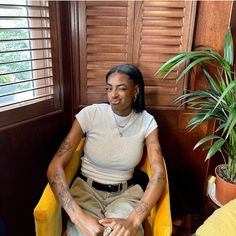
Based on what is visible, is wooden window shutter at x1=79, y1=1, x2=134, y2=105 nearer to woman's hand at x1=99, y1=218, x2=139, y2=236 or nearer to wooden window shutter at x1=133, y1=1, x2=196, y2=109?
wooden window shutter at x1=133, y1=1, x2=196, y2=109

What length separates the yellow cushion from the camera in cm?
98

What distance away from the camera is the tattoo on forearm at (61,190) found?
1.23m

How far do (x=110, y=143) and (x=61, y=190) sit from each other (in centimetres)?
35

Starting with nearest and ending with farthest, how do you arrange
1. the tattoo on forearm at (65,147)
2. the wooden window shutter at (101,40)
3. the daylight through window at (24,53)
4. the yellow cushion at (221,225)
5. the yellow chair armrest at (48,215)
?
1. the yellow cushion at (221,225)
2. the yellow chair armrest at (48,215)
3. the daylight through window at (24,53)
4. the tattoo on forearm at (65,147)
5. the wooden window shutter at (101,40)

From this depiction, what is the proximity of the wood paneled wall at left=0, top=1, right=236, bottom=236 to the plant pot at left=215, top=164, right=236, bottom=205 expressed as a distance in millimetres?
303

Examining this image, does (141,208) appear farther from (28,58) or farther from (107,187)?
(28,58)

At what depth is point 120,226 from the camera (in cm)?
116

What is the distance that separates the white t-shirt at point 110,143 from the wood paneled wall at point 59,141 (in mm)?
255

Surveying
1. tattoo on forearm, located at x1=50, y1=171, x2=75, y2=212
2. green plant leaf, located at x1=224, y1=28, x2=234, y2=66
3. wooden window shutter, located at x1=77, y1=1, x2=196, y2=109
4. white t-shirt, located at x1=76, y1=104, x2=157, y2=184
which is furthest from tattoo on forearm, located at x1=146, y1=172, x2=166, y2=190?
green plant leaf, located at x1=224, y1=28, x2=234, y2=66

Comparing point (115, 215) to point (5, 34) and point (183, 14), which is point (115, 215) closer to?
point (5, 34)

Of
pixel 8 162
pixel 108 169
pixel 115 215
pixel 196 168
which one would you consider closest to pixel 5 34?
pixel 8 162

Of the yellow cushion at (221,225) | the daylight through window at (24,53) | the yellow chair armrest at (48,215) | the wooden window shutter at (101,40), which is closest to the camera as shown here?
the yellow cushion at (221,225)

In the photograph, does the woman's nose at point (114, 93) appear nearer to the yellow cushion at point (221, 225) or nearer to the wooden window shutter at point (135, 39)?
the wooden window shutter at point (135, 39)

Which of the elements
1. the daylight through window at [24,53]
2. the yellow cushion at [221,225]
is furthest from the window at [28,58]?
the yellow cushion at [221,225]
